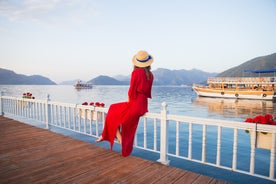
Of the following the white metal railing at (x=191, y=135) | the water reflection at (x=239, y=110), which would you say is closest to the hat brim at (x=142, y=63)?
the white metal railing at (x=191, y=135)

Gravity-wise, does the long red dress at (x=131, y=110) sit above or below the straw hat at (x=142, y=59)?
below

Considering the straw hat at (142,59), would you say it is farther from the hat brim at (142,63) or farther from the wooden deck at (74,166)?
the wooden deck at (74,166)

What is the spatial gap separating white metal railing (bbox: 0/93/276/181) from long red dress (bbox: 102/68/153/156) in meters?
0.32

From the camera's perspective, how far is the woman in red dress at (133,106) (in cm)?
304

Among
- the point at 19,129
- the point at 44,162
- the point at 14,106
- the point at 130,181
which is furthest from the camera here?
the point at 14,106

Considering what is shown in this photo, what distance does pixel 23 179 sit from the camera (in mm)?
2518

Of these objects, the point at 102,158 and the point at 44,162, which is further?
the point at 102,158

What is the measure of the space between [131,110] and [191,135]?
112cm

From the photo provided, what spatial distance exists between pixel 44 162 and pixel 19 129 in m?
3.20

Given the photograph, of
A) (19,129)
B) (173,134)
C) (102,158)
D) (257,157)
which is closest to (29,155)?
(102,158)

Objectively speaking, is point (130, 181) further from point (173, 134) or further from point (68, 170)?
point (173, 134)

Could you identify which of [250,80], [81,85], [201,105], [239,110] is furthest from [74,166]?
[81,85]

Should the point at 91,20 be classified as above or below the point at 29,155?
above

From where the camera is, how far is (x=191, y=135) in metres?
3.15
